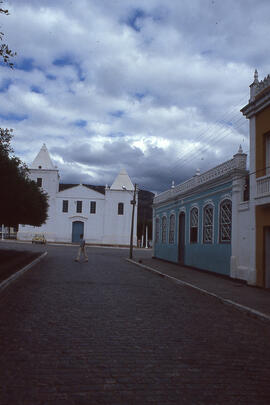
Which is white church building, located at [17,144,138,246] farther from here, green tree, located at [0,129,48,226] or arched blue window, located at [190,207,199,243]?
arched blue window, located at [190,207,199,243]

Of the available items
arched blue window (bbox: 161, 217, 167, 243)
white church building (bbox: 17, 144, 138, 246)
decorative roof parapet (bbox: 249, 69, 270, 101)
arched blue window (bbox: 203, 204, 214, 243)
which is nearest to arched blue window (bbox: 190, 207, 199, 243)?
arched blue window (bbox: 203, 204, 214, 243)

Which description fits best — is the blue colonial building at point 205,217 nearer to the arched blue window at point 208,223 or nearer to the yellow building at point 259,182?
the arched blue window at point 208,223

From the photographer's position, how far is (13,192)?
17.6 m

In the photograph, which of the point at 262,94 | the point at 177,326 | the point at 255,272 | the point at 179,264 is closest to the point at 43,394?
the point at 177,326

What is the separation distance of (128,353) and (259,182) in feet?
31.4

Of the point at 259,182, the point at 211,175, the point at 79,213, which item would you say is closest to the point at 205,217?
the point at 211,175

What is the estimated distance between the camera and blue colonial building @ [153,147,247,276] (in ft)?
51.7

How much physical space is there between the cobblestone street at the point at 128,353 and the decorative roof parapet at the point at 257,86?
8.23 meters

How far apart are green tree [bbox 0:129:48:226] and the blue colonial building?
331 inches

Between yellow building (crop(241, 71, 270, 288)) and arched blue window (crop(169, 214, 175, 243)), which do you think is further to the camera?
arched blue window (crop(169, 214, 175, 243))

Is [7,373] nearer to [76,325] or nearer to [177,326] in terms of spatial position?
[76,325]

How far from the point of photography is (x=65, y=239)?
5466cm

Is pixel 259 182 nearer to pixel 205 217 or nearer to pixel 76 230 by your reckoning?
pixel 205 217

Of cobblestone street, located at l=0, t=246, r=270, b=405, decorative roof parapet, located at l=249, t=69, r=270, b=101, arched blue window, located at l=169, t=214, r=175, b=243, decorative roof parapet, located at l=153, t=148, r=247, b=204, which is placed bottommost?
cobblestone street, located at l=0, t=246, r=270, b=405
